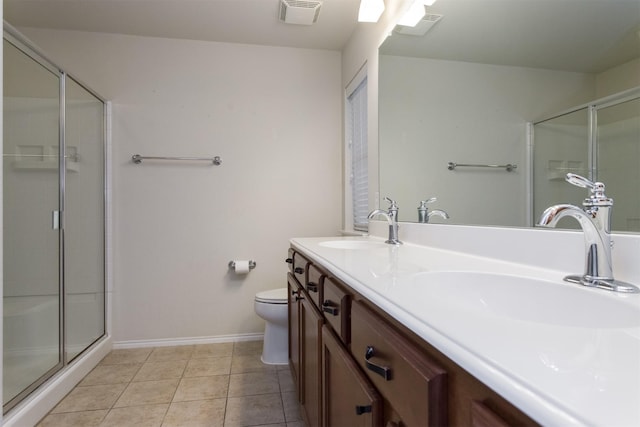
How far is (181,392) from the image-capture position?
5.99 ft

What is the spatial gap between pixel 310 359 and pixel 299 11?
1983mm

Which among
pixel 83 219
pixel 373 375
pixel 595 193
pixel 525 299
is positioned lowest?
pixel 373 375

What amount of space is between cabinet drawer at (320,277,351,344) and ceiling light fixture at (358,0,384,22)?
4.94 feet

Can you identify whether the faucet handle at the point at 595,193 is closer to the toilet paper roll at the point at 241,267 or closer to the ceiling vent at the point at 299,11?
the ceiling vent at the point at 299,11

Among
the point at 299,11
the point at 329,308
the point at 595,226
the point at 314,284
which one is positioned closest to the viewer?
the point at 595,226

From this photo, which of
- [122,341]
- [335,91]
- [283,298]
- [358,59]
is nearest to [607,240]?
[283,298]

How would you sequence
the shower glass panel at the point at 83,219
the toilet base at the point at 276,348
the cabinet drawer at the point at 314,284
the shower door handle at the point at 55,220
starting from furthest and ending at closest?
1. the toilet base at the point at 276,348
2. the shower glass panel at the point at 83,219
3. the shower door handle at the point at 55,220
4. the cabinet drawer at the point at 314,284

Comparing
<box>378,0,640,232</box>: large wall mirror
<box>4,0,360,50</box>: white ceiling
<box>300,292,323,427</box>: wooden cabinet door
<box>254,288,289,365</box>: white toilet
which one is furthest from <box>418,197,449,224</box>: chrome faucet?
<box>4,0,360,50</box>: white ceiling

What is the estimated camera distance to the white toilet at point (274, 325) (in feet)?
6.77

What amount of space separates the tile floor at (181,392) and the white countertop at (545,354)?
1.35m

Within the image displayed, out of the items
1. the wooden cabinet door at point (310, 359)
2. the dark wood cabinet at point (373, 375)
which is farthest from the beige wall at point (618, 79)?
the wooden cabinet door at point (310, 359)

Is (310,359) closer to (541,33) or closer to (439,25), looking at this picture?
(541,33)

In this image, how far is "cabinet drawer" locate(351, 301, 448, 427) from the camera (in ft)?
1.40

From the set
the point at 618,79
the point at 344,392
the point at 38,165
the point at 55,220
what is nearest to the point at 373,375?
the point at 344,392
